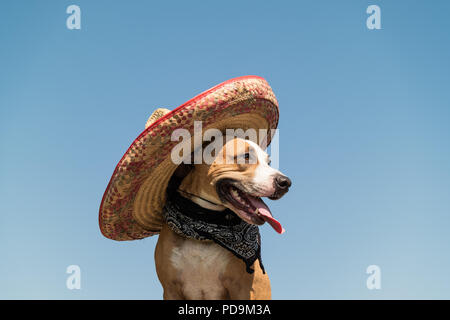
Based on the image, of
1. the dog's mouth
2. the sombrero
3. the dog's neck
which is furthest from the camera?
the dog's neck

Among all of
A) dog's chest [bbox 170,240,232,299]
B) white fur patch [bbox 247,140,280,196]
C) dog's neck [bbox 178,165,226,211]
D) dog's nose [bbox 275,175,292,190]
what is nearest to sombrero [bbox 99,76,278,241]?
dog's neck [bbox 178,165,226,211]

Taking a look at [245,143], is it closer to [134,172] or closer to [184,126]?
[184,126]

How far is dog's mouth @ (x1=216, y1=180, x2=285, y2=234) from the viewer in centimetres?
373

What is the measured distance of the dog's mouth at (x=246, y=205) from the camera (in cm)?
373

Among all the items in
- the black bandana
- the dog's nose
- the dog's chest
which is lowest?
the dog's chest

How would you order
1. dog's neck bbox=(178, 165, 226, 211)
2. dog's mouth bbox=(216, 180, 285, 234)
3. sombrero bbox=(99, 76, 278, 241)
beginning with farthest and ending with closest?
dog's neck bbox=(178, 165, 226, 211) → dog's mouth bbox=(216, 180, 285, 234) → sombrero bbox=(99, 76, 278, 241)

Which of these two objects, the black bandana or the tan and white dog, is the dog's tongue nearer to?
the tan and white dog

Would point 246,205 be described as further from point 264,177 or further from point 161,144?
point 161,144

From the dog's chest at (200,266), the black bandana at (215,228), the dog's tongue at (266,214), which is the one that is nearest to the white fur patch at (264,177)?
the dog's tongue at (266,214)

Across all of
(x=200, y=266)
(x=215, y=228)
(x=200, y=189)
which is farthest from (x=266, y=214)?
(x=200, y=266)

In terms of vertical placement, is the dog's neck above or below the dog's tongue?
above

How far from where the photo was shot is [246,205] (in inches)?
149

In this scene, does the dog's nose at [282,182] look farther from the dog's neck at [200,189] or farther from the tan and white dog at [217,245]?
the dog's neck at [200,189]
